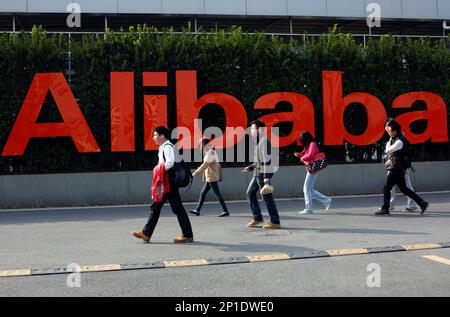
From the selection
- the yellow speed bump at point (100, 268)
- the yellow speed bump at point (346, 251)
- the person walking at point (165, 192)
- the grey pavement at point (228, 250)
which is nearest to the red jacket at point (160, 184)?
the person walking at point (165, 192)

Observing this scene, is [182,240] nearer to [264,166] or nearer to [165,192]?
[165,192]

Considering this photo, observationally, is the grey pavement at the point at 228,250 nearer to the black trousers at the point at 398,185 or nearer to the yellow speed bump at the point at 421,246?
the yellow speed bump at the point at 421,246

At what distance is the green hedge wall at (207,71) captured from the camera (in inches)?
603

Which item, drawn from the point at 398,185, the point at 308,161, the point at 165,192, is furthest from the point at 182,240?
the point at 398,185

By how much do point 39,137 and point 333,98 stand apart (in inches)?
311

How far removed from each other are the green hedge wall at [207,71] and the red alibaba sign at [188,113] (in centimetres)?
27

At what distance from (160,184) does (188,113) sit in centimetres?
730

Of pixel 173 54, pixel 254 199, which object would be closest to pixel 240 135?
pixel 173 54

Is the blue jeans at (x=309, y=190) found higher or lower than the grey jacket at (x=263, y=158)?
lower

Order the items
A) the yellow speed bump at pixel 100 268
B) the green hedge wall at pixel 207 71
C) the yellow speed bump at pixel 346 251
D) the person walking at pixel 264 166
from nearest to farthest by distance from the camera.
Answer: the yellow speed bump at pixel 100 268 < the yellow speed bump at pixel 346 251 < the person walking at pixel 264 166 < the green hedge wall at pixel 207 71

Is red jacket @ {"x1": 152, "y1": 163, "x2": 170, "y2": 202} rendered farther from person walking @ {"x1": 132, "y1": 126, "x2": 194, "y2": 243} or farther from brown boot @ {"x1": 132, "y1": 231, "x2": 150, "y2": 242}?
brown boot @ {"x1": 132, "y1": 231, "x2": 150, "y2": 242}

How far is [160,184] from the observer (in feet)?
28.5

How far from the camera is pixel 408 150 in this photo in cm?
1192

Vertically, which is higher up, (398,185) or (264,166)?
(264,166)
